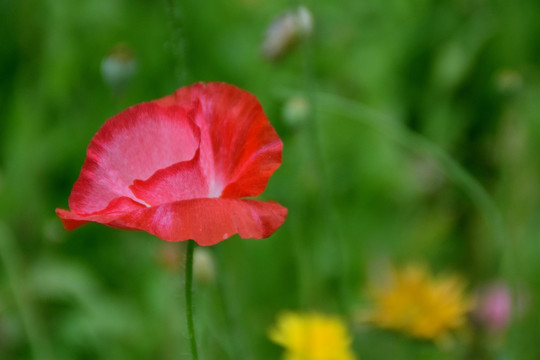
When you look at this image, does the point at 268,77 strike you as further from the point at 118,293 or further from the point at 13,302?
the point at 13,302

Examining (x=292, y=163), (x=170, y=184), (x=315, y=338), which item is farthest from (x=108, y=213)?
(x=292, y=163)

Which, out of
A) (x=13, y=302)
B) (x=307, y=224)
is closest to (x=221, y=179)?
(x=13, y=302)

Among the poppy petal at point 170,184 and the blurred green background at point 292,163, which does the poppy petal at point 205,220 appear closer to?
the poppy petal at point 170,184

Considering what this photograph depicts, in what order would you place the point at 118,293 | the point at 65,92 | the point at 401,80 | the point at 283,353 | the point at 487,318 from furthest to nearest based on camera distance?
the point at 401,80
the point at 65,92
the point at 118,293
the point at 283,353
the point at 487,318

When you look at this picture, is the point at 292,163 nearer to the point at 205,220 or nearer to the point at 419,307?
the point at 419,307

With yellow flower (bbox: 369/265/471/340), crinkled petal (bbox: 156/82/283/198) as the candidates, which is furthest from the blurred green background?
crinkled petal (bbox: 156/82/283/198)

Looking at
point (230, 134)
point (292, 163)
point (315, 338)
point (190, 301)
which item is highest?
point (292, 163)
